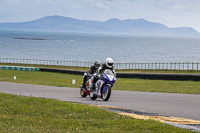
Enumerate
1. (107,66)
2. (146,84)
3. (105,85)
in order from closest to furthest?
(107,66) → (105,85) → (146,84)

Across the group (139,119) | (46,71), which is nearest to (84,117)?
(139,119)

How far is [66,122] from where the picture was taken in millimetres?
9211

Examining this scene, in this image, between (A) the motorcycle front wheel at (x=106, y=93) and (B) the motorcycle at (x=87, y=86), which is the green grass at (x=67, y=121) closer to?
(A) the motorcycle front wheel at (x=106, y=93)

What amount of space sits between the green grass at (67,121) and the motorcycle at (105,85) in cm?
308

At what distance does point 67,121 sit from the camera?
939 cm

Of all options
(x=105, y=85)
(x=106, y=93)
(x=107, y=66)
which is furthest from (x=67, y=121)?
(x=106, y=93)

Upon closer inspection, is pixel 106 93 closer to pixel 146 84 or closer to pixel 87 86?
pixel 87 86

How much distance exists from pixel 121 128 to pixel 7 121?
2993 millimetres

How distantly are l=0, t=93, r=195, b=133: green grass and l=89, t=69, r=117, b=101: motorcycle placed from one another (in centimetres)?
308

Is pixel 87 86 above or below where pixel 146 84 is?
above

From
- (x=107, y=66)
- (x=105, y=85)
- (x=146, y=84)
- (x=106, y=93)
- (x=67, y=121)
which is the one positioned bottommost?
(x=146, y=84)

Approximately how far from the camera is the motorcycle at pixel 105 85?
48.7 ft

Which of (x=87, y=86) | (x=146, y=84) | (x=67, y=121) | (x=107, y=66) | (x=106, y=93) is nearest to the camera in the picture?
(x=67, y=121)

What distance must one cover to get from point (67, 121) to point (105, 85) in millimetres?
6075
